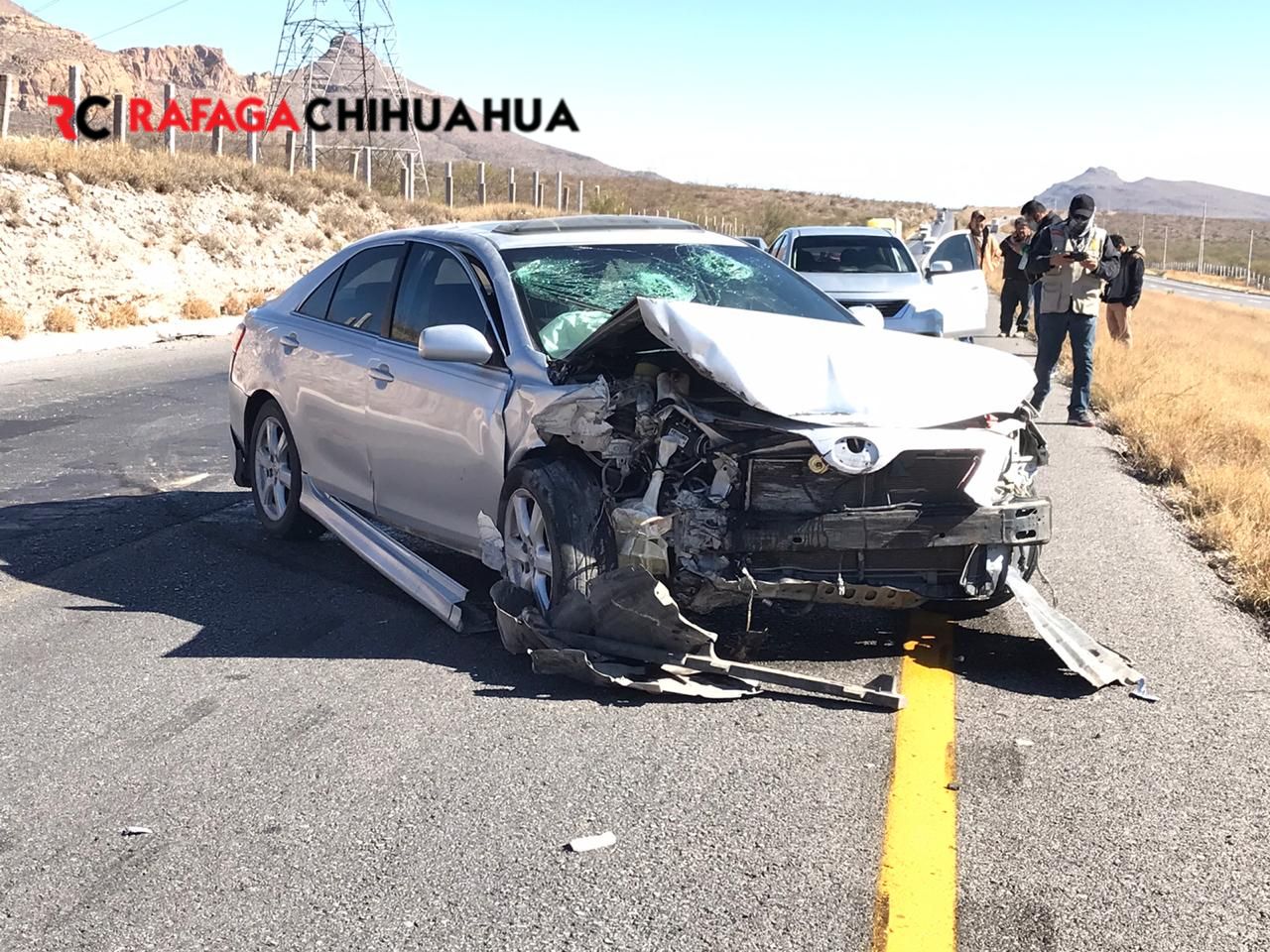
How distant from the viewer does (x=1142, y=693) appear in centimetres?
516

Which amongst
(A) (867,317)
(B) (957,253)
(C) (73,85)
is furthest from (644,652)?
(C) (73,85)

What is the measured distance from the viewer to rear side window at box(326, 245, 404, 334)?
7117mm

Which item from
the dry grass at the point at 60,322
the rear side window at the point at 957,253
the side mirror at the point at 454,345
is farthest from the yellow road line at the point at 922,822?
the dry grass at the point at 60,322

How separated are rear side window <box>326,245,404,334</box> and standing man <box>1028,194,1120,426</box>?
730cm

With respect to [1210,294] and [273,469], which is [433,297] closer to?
[273,469]

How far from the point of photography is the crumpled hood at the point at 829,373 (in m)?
5.14

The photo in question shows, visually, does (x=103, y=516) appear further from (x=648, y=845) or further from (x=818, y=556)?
(x=648, y=845)

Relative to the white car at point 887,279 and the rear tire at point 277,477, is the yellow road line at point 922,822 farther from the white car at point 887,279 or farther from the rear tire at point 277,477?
the white car at point 887,279

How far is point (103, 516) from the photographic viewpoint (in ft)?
27.9

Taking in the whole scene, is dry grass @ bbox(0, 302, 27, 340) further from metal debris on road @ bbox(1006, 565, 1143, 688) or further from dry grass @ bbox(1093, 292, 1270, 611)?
metal debris on road @ bbox(1006, 565, 1143, 688)

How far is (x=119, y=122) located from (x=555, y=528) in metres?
29.6

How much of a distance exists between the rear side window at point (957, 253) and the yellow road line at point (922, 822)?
13.9 metres

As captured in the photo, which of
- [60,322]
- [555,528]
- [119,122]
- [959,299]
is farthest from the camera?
[119,122]

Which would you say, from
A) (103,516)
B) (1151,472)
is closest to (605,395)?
(103,516)
